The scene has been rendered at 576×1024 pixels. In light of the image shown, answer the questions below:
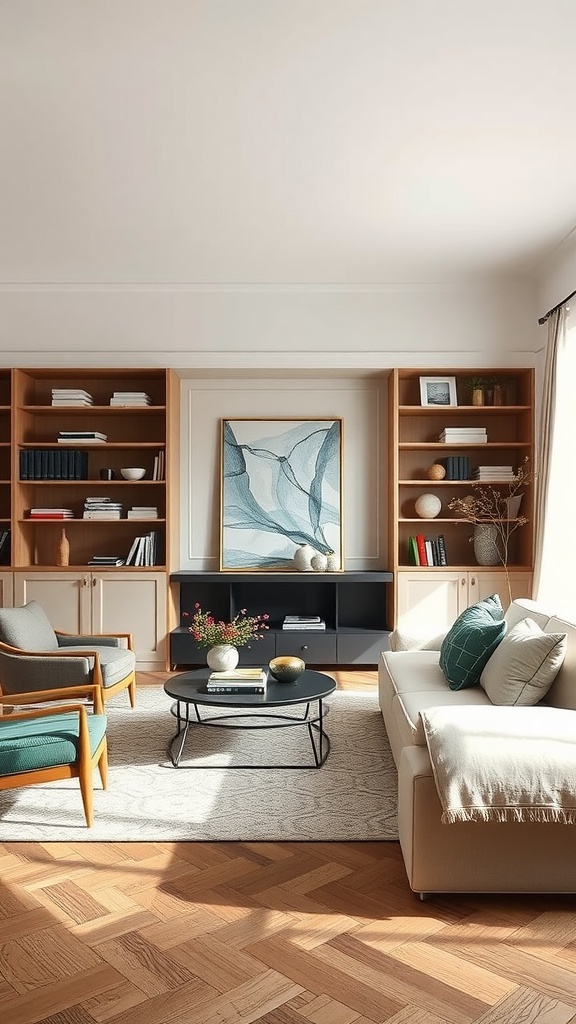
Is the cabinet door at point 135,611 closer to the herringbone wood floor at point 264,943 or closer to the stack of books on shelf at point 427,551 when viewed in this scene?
the stack of books on shelf at point 427,551

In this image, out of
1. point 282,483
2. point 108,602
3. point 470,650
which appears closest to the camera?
point 470,650

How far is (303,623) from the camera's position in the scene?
6039 mm

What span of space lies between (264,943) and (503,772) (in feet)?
2.77

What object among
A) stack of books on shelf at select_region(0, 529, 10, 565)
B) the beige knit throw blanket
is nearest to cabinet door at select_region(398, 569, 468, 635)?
stack of books on shelf at select_region(0, 529, 10, 565)

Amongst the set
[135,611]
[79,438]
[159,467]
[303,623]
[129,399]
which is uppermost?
[129,399]

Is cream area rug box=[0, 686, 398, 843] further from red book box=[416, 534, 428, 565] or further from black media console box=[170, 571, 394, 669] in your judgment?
red book box=[416, 534, 428, 565]

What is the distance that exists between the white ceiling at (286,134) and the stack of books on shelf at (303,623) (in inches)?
103

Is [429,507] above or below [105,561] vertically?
above

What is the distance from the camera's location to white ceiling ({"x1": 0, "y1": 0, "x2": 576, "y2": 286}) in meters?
2.81

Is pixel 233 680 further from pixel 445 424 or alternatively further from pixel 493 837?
pixel 445 424

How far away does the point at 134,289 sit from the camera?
5.99m

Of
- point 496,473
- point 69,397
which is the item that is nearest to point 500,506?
point 496,473

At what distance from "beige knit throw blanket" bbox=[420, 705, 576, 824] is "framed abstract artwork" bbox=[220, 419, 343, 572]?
3938mm

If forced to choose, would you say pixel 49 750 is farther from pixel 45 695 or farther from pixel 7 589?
pixel 7 589
